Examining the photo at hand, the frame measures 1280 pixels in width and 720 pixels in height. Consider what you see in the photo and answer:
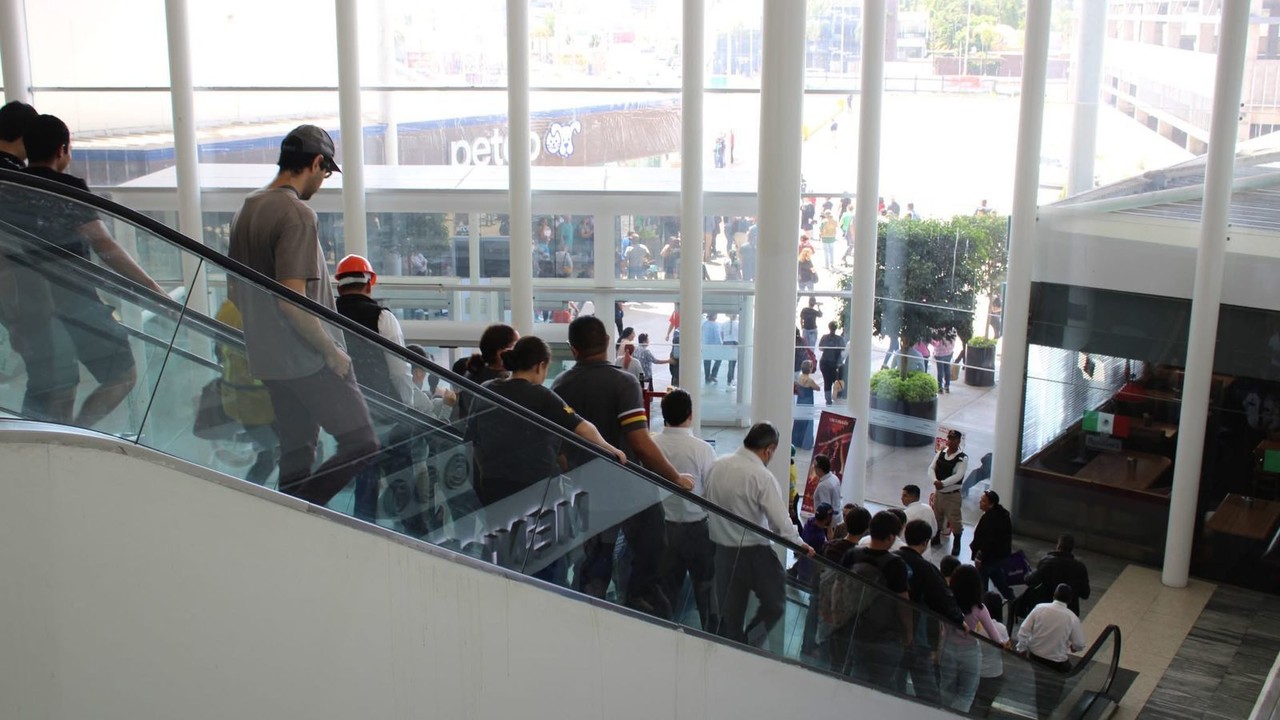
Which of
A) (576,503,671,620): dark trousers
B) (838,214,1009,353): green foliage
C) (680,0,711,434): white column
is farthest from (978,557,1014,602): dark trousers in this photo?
(576,503,671,620): dark trousers

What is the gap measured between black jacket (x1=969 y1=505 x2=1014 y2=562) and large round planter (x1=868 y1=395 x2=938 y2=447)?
11.0 feet

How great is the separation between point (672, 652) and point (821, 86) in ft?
34.3

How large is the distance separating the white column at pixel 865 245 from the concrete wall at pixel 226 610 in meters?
9.67

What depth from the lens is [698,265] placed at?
13.0m

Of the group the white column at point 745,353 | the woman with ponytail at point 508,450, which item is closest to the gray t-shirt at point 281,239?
the woman with ponytail at point 508,450

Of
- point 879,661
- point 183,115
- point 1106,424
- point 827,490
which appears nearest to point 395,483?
point 879,661

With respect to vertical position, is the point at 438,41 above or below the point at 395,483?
above

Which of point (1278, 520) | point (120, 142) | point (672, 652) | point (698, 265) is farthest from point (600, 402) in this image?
point (120, 142)

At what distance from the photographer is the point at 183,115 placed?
1355cm

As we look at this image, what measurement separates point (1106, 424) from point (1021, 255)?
2.03 metres

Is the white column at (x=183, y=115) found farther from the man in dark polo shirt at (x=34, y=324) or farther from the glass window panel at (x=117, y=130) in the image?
the man in dark polo shirt at (x=34, y=324)

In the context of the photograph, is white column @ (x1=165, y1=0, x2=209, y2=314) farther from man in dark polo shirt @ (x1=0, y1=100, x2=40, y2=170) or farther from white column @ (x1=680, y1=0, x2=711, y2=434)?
man in dark polo shirt @ (x1=0, y1=100, x2=40, y2=170)

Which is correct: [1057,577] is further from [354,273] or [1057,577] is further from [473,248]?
[473,248]

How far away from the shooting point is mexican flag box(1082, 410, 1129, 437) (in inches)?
487
